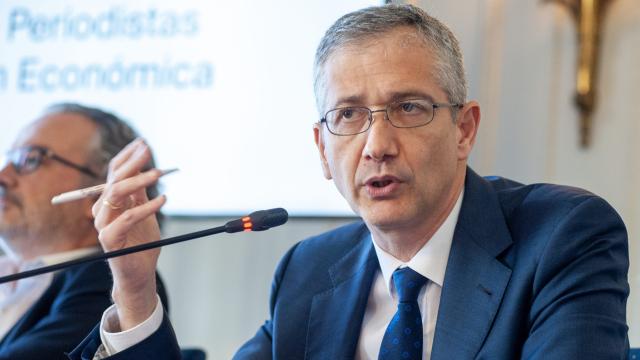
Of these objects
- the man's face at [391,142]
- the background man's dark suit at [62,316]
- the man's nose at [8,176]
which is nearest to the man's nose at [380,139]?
the man's face at [391,142]

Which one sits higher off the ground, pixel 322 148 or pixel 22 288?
pixel 322 148

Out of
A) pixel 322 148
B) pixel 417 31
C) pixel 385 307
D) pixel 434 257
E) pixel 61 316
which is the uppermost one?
pixel 417 31

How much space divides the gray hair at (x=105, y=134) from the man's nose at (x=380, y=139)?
1042mm

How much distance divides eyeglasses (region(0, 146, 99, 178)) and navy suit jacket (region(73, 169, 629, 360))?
33.6 inches

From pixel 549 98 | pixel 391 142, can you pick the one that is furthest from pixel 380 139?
pixel 549 98

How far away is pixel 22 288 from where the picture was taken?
2.50 m

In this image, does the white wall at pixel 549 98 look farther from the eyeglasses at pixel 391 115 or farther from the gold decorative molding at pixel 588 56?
the eyeglasses at pixel 391 115

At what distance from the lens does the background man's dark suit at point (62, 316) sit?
7.32 feet

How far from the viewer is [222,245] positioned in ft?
12.1

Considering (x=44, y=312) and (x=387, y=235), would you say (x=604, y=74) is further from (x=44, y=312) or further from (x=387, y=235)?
(x=44, y=312)

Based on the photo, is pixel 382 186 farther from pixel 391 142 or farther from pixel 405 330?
pixel 405 330

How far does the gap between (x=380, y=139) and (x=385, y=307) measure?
1.26 feet

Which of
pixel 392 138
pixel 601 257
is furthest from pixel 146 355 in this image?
pixel 601 257

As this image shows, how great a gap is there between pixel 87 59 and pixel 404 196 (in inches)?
87.4
